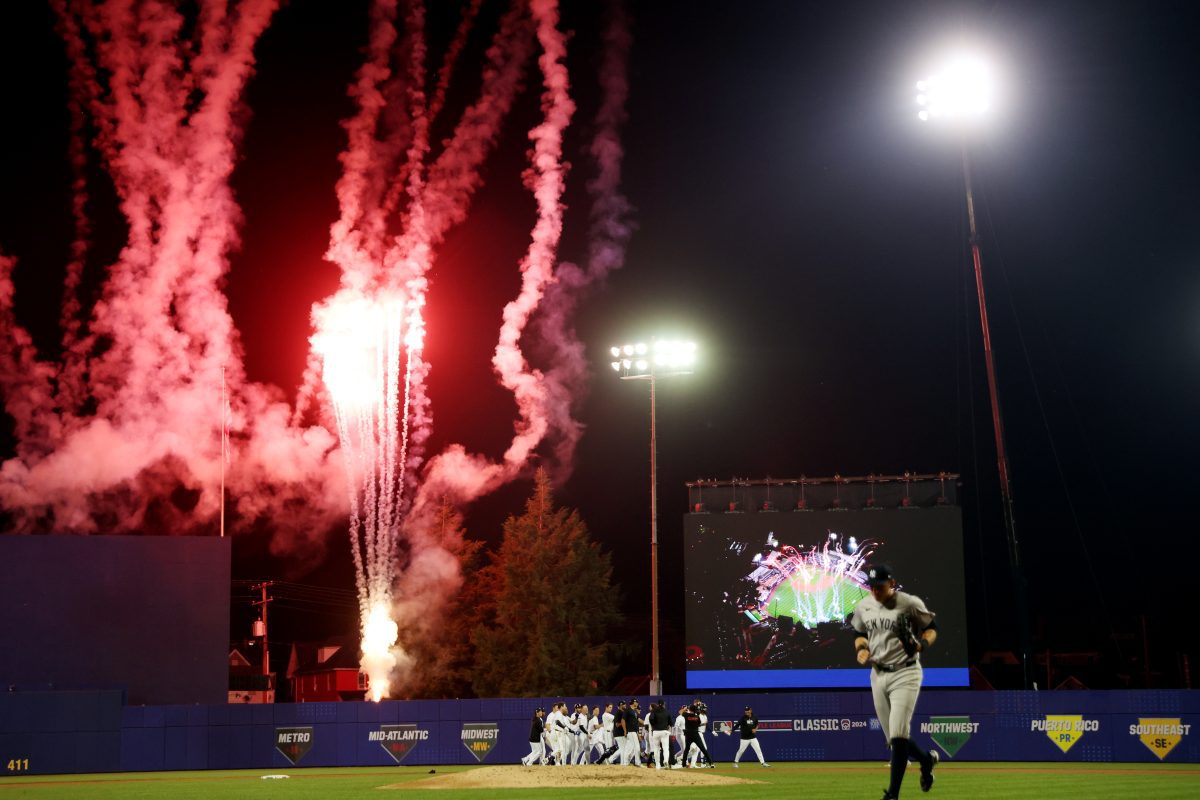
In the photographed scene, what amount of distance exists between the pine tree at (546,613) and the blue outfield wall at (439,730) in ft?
62.0

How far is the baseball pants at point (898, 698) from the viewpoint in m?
10.1

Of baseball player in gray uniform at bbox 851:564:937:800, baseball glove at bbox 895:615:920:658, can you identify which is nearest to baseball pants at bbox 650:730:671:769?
baseball player in gray uniform at bbox 851:564:937:800

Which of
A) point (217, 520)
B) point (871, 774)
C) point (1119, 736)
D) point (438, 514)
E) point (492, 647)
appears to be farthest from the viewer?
point (438, 514)

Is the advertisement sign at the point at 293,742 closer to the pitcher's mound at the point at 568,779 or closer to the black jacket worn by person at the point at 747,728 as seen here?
the pitcher's mound at the point at 568,779

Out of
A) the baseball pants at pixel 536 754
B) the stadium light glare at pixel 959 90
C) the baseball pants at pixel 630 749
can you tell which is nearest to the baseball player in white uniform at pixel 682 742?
the baseball pants at pixel 630 749

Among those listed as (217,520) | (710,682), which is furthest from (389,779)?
(217,520)

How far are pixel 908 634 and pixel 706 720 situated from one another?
969 inches

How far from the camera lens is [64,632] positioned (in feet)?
118

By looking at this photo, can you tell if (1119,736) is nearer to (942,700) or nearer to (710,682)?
(942,700)

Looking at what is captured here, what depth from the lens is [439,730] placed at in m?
35.8

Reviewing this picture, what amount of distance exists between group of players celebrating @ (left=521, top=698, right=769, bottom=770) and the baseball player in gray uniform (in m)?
19.5

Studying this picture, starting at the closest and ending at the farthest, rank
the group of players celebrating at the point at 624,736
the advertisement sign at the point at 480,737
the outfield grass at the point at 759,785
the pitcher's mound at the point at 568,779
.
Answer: the outfield grass at the point at 759,785 < the pitcher's mound at the point at 568,779 < the group of players celebrating at the point at 624,736 < the advertisement sign at the point at 480,737

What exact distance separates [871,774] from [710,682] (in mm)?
13387

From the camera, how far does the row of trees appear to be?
55250mm
